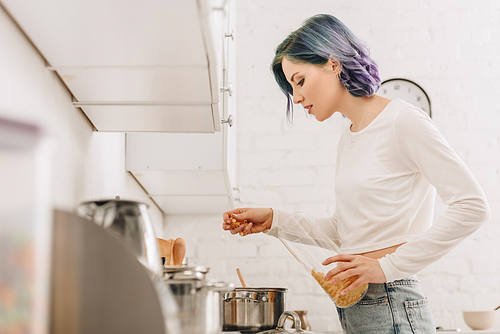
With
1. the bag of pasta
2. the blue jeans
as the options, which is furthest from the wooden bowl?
the bag of pasta

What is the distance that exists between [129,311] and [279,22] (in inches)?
94.9

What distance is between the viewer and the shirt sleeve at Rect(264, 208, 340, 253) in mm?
1182

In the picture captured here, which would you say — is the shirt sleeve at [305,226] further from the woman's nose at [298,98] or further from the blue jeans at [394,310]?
the woman's nose at [298,98]

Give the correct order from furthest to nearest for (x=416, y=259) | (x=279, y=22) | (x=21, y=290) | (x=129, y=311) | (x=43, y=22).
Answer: (x=279, y=22), (x=416, y=259), (x=43, y=22), (x=129, y=311), (x=21, y=290)

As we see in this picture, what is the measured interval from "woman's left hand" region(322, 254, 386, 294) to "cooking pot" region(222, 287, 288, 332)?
25 centimetres

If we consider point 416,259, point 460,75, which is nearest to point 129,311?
point 416,259

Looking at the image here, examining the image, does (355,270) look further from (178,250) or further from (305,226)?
(178,250)

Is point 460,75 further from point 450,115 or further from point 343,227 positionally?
point 343,227

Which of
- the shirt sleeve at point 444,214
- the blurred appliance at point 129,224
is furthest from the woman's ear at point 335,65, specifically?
the blurred appliance at point 129,224

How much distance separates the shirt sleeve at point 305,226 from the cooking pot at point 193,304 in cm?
65

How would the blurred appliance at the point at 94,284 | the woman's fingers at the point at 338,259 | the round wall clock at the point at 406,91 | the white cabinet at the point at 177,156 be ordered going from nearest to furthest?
the blurred appliance at the point at 94,284
the woman's fingers at the point at 338,259
the white cabinet at the point at 177,156
the round wall clock at the point at 406,91

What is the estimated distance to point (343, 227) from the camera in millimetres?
1291

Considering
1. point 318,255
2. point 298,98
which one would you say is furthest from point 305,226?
point 298,98

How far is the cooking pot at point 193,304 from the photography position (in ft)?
1.62
